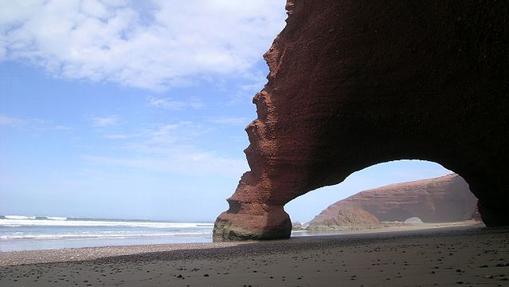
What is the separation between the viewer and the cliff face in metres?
61.5

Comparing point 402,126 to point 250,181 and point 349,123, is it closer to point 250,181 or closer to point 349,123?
point 349,123

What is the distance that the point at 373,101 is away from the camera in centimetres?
1545

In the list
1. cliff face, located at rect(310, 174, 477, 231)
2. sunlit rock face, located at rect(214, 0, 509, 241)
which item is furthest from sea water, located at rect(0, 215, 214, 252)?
cliff face, located at rect(310, 174, 477, 231)

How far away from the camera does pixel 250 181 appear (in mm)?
19844

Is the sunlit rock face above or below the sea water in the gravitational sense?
above

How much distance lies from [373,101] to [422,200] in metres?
58.6

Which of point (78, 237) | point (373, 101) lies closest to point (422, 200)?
point (78, 237)

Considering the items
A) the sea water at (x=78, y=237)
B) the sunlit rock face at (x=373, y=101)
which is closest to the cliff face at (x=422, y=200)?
the sea water at (x=78, y=237)

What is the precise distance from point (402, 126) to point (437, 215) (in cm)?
5572

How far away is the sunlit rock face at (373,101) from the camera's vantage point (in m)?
11.5

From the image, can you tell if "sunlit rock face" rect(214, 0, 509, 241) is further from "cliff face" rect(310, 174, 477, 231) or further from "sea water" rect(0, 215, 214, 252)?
"cliff face" rect(310, 174, 477, 231)

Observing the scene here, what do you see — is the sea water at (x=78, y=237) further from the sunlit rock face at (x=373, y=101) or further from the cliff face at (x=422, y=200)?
the cliff face at (x=422, y=200)

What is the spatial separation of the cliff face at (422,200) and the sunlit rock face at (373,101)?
1568 inches

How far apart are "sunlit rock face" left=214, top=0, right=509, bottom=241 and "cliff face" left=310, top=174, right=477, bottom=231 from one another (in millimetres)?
39828
